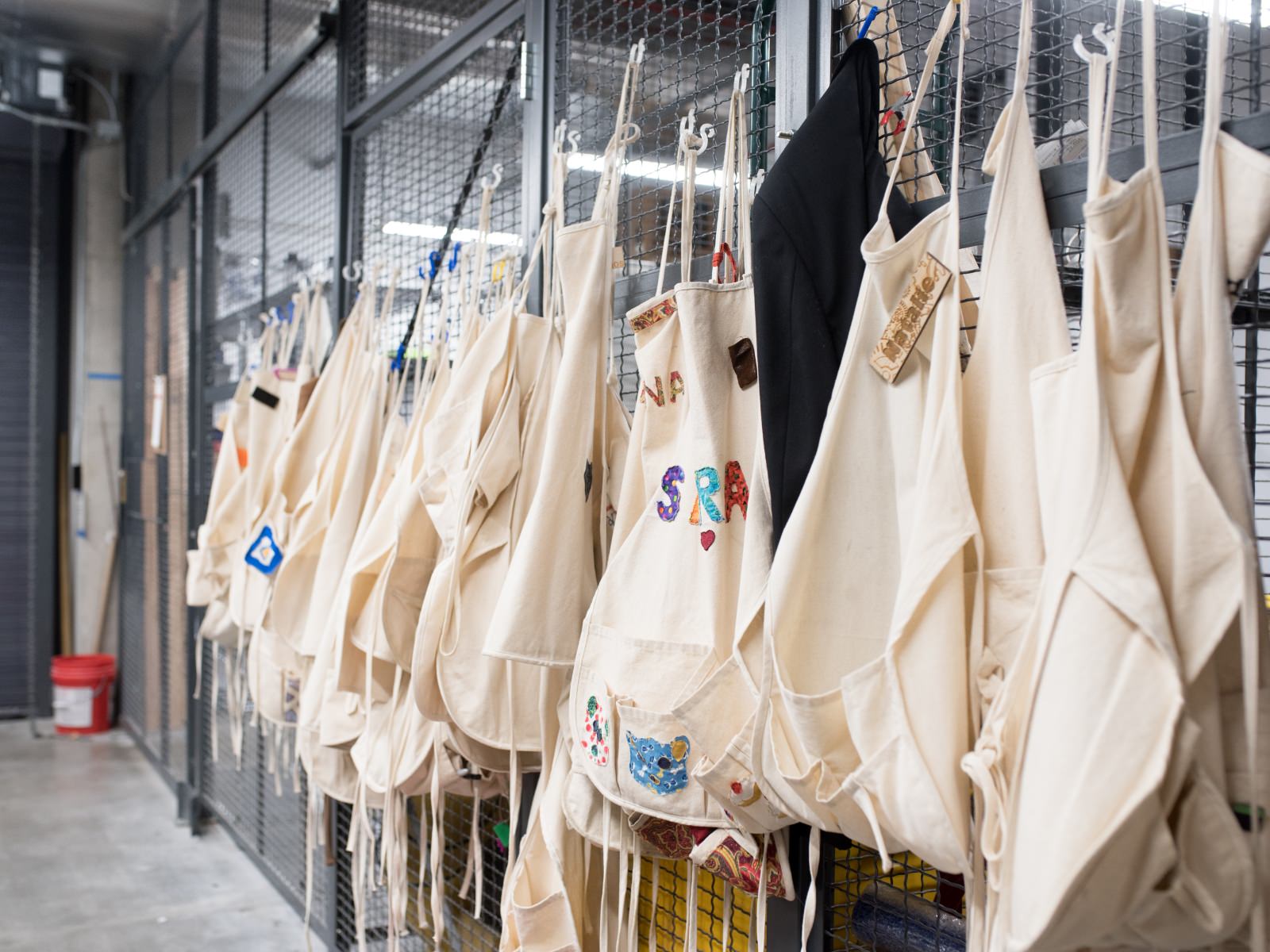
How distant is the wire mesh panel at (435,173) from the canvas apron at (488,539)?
1.81 feet

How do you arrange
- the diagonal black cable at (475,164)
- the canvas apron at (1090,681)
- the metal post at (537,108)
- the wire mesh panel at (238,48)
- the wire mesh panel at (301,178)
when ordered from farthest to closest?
1. the wire mesh panel at (238,48)
2. the wire mesh panel at (301,178)
3. the diagonal black cable at (475,164)
4. the metal post at (537,108)
5. the canvas apron at (1090,681)

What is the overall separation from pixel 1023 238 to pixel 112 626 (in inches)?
225

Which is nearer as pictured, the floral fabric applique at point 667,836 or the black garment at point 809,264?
the black garment at point 809,264

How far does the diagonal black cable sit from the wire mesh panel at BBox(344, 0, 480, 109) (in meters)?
0.60

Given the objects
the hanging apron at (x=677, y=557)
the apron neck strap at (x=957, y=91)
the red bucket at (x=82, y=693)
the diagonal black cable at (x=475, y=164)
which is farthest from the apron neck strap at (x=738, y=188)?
the red bucket at (x=82, y=693)

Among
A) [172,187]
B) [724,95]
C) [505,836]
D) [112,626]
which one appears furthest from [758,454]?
[112,626]

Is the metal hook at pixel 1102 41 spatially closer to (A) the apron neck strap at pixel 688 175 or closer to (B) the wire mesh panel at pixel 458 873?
(A) the apron neck strap at pixel 688 175

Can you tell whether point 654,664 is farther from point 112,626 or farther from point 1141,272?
point 112,626

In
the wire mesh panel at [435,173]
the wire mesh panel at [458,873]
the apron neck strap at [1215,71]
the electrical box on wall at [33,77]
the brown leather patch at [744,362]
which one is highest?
the electrical box on wall at [33,77]

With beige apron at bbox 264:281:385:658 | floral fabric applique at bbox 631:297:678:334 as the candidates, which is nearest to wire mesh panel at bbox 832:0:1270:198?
floral fabric applique at bbox 631:297:678:334

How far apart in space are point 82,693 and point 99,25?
3048 millimetres

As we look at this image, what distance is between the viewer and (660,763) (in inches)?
45.4

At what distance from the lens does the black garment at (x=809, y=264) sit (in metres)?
1.03

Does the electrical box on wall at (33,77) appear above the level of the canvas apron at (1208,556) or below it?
above
